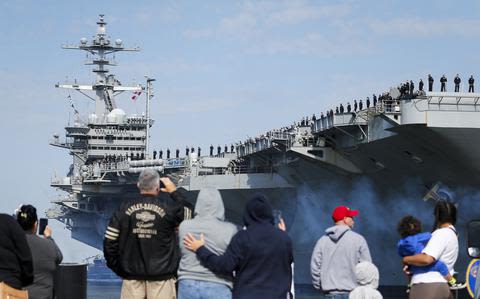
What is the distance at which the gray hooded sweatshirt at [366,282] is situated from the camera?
677 centimetres

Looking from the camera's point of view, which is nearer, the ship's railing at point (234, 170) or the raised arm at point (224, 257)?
the raised arm at point (224, 257)

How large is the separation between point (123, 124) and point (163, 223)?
53.1 metres

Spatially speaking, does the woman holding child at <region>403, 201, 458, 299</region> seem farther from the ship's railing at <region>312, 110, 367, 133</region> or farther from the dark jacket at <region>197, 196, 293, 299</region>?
the ship's railing at <region>312, 110, 367, 133</region>

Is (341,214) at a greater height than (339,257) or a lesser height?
greater

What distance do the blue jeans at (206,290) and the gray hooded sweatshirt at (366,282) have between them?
1010mm

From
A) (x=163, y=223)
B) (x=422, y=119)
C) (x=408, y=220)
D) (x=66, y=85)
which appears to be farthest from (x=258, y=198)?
(x=66, y=85)

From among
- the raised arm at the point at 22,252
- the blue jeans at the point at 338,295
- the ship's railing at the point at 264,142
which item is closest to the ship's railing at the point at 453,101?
the ship's railing at the point at 264,142

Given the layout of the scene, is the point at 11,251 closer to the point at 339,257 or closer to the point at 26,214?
the point at 26,214

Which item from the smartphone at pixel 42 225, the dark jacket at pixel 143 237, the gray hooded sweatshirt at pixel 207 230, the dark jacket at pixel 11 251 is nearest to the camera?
the dark jacket at pixel 11 251

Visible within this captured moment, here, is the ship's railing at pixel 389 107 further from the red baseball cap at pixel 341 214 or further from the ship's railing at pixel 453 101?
the red baseball cap at pixel 341 214

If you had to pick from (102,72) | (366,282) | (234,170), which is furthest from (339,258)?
(102,72)

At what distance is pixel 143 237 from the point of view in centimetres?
660

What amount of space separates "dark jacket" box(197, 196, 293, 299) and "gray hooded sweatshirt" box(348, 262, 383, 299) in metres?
0.78

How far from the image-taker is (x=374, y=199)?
3397 cm
